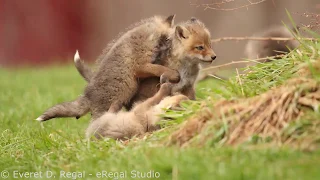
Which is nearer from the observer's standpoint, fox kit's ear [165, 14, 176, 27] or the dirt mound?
the dirt mound

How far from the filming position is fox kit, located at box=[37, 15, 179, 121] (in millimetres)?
6145

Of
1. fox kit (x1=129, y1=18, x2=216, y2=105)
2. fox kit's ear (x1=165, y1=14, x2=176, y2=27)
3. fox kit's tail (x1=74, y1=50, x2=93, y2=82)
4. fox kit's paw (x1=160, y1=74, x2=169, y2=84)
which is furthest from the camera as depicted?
fox kit's tail (x1=74, y1=50, x2=93, y2=82)

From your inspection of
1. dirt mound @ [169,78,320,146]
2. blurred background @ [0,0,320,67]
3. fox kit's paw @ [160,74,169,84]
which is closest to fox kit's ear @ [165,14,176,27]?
fox kit's paw @ [160,74,169,84]

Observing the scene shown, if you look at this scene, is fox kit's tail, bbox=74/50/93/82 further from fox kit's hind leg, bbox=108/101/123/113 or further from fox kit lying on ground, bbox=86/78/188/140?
fox kit lying on ground, bbox=86/78/188/140

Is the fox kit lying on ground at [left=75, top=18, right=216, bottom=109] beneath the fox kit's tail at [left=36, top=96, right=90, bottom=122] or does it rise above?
above

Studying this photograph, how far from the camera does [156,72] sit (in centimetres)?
618

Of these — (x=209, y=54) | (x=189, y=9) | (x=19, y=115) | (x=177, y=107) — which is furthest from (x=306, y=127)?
(x=189, y=9)

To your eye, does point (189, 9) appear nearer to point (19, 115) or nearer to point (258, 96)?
point (19, 115)

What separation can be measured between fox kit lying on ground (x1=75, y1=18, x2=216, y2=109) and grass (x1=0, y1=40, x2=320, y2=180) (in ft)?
2.30

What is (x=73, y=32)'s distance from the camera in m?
18.3

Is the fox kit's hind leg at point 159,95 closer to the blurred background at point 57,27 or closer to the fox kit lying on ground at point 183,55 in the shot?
the fox kit lying on ground at point 183,55

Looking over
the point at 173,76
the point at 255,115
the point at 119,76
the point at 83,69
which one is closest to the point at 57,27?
the point at 83,69

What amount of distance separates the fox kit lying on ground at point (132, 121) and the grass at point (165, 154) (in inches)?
9.8

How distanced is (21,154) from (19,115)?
247 cm
